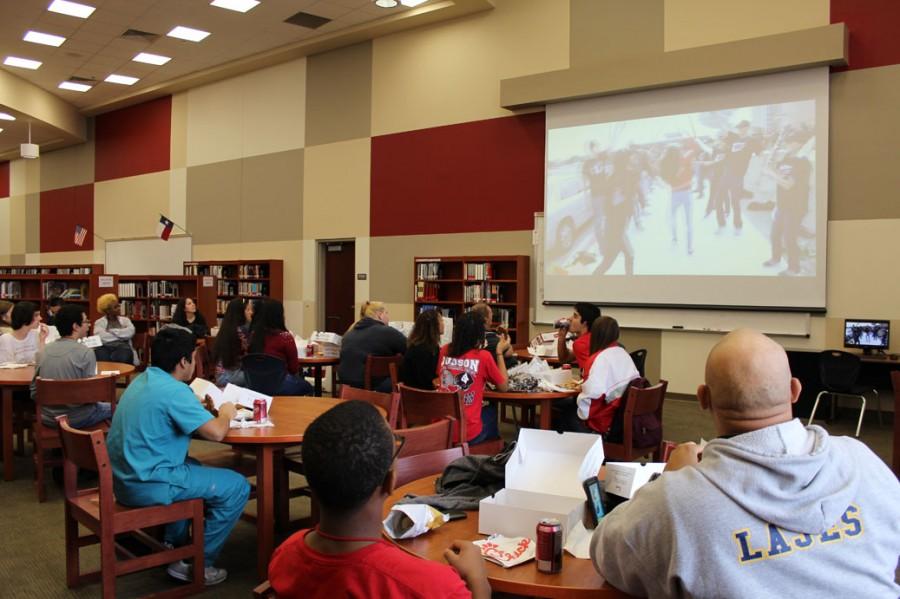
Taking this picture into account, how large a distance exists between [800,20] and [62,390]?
26.0ft

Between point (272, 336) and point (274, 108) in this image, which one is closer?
point (272, 336)

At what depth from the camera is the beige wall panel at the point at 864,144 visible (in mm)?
7047

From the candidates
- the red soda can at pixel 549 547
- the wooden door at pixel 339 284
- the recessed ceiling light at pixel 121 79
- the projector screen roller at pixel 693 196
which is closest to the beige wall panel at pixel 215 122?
the recessed ceiling light at pixel 121 79

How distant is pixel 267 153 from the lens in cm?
1222

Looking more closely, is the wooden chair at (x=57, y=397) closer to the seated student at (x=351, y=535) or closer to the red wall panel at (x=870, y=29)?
the seated student at (x=351, y=535)

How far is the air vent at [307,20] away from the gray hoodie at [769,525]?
10.1m

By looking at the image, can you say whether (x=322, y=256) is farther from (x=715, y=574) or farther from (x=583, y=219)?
(x=715, y=574)

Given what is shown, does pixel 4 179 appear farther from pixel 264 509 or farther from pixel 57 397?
pixel 264 509

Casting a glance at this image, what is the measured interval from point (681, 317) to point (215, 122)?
31.4ft

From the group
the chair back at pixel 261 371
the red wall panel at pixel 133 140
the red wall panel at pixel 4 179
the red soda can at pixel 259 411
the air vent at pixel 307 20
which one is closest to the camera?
the red soda can at pixel 259 411

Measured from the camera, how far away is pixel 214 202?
43.0 ft

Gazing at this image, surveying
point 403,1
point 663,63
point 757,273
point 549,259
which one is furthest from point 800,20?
point 403,1

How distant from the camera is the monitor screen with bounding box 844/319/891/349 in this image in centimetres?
691

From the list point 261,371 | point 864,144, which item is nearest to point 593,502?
point 261,371
